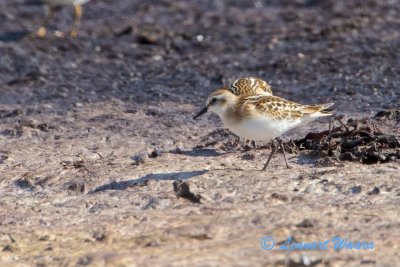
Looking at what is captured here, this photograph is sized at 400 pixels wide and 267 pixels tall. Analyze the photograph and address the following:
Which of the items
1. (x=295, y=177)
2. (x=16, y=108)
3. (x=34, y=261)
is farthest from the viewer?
(x=16, y=108)

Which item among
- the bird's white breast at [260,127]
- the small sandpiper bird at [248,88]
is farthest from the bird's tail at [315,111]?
the small sandpiper bird at [248,88]

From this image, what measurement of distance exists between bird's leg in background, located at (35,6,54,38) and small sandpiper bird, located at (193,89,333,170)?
23.3 ft

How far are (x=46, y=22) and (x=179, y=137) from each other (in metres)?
6.38

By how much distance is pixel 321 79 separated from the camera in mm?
12359

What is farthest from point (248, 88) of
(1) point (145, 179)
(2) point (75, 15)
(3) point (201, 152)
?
(2) point (75, 15)

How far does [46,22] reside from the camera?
51.9 ft

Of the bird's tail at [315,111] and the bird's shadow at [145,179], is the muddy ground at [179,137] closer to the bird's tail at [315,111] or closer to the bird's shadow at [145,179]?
the bird's shadow at [145,179]

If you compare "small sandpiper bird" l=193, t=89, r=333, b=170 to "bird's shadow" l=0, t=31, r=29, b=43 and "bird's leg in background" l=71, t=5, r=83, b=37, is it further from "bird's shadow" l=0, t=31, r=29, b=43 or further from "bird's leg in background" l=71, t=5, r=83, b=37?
"bird's leg in background" l=71, t=5, r=83, b=37

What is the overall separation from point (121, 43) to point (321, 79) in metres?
3.68

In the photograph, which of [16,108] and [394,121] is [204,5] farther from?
[394,121]

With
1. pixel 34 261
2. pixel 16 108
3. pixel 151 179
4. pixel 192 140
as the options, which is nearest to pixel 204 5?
pixel 16 108

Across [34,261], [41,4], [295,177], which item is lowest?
[34,261]

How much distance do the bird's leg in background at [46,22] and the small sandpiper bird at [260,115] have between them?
7094 mm

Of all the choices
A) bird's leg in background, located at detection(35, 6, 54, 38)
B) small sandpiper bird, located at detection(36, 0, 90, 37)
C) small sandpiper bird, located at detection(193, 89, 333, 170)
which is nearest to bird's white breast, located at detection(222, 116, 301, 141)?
small sandpiper bird, located at detection(193, 89, 333, 170)
